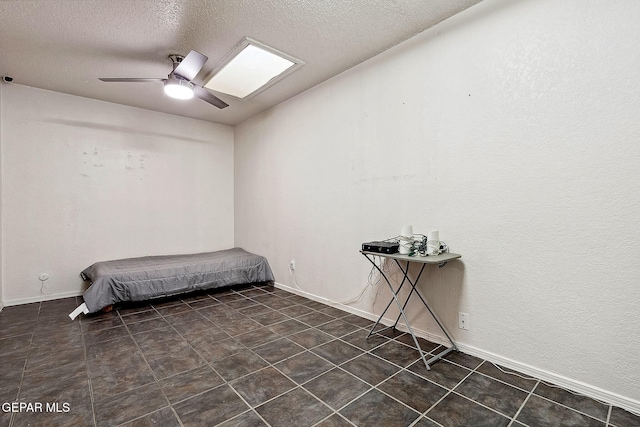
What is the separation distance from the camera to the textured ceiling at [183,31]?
2.11 m

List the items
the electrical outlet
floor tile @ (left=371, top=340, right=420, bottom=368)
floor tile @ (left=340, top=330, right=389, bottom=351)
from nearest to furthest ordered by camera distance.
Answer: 1. floor tile @ (left=371, top=340, right=420, bottom=368)
2. the electrical outlet
3. floor tile @ (left=340, top=330, right=389, bottom=351)

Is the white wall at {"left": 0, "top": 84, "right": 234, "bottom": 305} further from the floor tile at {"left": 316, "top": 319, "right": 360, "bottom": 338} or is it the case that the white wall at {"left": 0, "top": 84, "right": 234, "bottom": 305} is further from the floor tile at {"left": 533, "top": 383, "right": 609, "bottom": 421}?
the floor tile at {"left": 533, "top": 383, "right": 609, "bottom": 421}

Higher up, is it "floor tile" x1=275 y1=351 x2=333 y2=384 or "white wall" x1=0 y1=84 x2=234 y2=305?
"white wall" x1=0 y1=84 x2=234 y2=305

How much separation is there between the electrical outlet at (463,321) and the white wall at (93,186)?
13.1 ft

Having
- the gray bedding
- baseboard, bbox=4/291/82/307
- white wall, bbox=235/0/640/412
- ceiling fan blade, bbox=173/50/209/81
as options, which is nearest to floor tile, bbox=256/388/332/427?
white wall, bbox=235/0/640/412

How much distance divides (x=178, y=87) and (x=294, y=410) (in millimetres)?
2698

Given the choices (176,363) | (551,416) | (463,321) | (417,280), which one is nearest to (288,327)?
(176,363)

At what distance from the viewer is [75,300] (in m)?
3.56

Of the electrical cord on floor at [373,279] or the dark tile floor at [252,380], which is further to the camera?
the electrical cord on floor at [373,279]

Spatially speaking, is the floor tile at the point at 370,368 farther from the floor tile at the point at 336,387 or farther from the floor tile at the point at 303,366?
the floor tile at the point at 303,366

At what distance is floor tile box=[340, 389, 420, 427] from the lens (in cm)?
149

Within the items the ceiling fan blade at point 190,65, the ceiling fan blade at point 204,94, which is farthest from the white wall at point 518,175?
the ceiling fan blade at point 190,65

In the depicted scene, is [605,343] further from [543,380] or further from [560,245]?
[560,245]

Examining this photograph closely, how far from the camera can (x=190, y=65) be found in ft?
8.13
